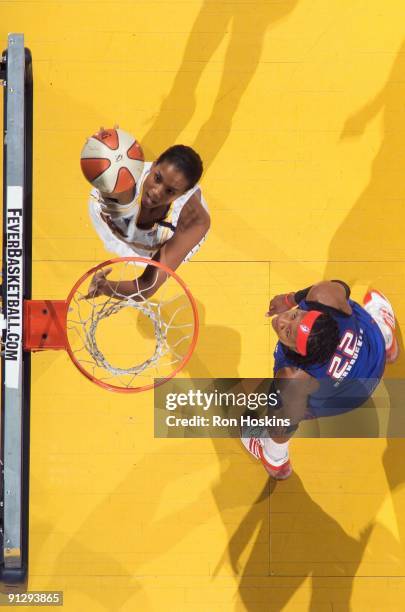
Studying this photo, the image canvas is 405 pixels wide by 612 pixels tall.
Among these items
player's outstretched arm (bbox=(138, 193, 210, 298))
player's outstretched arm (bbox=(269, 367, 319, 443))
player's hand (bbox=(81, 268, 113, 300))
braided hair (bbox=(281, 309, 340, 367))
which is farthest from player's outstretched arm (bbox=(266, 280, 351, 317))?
player's hand (bbox=(81, 268, 113, 300))

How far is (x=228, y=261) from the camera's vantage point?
4375 mm

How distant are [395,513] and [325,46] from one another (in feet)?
9.57

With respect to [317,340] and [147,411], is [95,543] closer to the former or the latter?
[147,411]

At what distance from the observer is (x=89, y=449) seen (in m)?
4.32

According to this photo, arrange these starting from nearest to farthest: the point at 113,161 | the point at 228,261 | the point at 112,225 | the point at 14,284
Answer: the point at 14,284 < the point at 113,161 < the point at 112,225 < the point at 228,261

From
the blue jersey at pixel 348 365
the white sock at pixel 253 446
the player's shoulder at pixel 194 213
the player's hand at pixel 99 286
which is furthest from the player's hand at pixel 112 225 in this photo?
the white sock at pixel 253 446

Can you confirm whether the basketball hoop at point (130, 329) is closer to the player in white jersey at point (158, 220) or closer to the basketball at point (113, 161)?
the player in white jersey at point (158, 220)

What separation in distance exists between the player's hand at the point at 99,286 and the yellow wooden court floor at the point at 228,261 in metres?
0.20

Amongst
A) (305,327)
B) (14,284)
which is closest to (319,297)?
(305,327)

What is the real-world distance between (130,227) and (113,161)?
483mm

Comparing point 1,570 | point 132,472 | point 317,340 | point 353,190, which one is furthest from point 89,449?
point 353,190

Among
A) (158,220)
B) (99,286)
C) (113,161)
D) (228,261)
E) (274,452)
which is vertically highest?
(113,161)

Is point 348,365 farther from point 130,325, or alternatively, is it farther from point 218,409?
point 130,325

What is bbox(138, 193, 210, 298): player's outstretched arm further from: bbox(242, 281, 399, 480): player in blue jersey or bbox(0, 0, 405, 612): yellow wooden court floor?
bbox(242, 281, 399, 480): player in blue jersey
